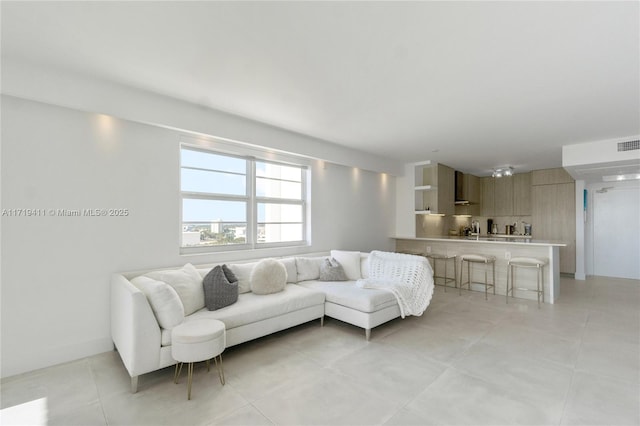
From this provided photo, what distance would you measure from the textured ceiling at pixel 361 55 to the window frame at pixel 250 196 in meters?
0.61

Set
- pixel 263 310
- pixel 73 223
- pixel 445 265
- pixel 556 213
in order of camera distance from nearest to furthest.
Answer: pixel 73 223
pixel 263 310
pixel 445 265
pixel 556 213

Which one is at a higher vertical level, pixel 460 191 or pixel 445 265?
pixel 460 191

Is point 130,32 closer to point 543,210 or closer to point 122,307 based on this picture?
point 122,307

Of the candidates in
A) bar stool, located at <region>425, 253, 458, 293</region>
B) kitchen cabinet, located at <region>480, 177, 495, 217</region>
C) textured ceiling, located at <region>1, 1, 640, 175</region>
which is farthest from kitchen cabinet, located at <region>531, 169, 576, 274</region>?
textured ceiling, located at <region>1, 1, 640, 175</region>

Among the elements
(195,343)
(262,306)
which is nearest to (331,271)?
(262,306)

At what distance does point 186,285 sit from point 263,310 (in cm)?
82

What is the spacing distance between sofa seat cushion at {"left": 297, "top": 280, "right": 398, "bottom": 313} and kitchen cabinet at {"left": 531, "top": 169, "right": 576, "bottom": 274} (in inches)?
234

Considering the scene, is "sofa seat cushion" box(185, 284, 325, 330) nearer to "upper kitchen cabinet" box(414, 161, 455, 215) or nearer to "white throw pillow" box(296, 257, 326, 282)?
"white throw pillow" box(296, 257, 326, 282)

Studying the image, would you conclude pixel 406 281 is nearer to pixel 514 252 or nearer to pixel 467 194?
pixel 514 252

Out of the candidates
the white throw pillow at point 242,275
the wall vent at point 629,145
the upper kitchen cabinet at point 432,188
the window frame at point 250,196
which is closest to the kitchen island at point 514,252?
the upper kitchen cabinet at point 432,188

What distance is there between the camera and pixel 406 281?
3939 mm

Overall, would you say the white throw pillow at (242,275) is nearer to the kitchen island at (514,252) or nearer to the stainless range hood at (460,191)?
the kitchen island at (514,252)

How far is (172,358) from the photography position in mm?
2484

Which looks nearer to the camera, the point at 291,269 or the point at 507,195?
the point at 291,269
